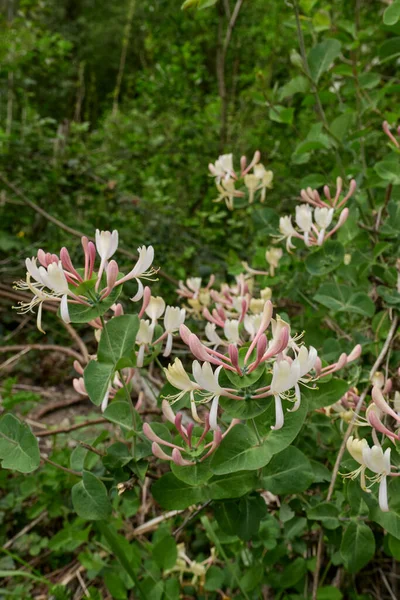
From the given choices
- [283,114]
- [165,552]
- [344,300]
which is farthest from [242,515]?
[283,114]

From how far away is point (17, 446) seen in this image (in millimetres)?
672

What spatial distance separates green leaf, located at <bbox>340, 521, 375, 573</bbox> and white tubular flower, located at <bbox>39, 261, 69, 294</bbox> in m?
0.50

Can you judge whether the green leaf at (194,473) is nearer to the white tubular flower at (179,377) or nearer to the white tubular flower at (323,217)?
the white tubular flower at (179,377)

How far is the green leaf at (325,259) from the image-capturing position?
979 millimetres

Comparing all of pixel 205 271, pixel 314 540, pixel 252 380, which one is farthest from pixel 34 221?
pixel 252 380

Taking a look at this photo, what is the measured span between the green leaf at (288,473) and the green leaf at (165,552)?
35 cm

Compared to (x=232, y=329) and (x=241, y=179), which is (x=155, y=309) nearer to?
(x=232, y=329)

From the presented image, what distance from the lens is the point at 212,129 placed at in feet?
8.89

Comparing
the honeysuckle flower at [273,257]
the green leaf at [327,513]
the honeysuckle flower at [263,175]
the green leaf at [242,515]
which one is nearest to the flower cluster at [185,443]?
the green leaf at [242,515]

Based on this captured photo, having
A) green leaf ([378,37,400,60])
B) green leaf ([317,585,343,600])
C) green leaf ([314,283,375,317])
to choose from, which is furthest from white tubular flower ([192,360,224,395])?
green leaf ([378,37,400,60])

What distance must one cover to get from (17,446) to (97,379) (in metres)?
0.16

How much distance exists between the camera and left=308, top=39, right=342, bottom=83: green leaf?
1118mm

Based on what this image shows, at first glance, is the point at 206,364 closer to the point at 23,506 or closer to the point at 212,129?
the point at 23,506

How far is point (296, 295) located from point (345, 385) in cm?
51
